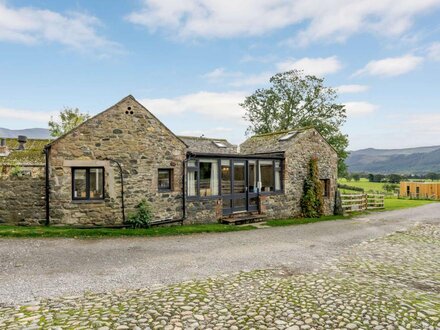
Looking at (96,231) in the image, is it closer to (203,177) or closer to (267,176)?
(203,177)

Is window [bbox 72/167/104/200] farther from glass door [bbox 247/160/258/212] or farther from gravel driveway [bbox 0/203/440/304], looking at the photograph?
glass door [bbox 247/160/258/212]

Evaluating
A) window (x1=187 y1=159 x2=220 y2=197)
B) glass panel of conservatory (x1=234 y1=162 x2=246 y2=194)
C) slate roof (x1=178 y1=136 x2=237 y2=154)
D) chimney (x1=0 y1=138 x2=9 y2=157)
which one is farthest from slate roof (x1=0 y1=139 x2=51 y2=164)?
glass panel of conservatory (x1=234 y1=162 x2=246 y2=194)

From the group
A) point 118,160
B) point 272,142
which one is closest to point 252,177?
point 272,142

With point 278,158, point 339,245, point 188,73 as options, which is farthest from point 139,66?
point 339,245

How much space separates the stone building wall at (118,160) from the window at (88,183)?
8.9 inches

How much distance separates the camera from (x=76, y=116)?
34.1 meters

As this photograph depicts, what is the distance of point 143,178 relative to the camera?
13.1 metres

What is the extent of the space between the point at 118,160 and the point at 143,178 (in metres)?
1.31

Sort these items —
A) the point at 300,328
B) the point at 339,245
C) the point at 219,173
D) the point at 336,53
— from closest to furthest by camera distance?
the point at 300,328, the point at 339,245, the point at 219,173, the point at 336,53

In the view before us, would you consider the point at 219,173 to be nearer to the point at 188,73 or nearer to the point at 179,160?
the point at 179,160

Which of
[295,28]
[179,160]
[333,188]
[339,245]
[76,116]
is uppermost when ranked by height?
[295,28]

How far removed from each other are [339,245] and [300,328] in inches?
282

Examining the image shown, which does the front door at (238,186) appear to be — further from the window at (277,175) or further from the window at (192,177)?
the window at (192,177)

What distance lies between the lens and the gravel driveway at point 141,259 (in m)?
6.40
